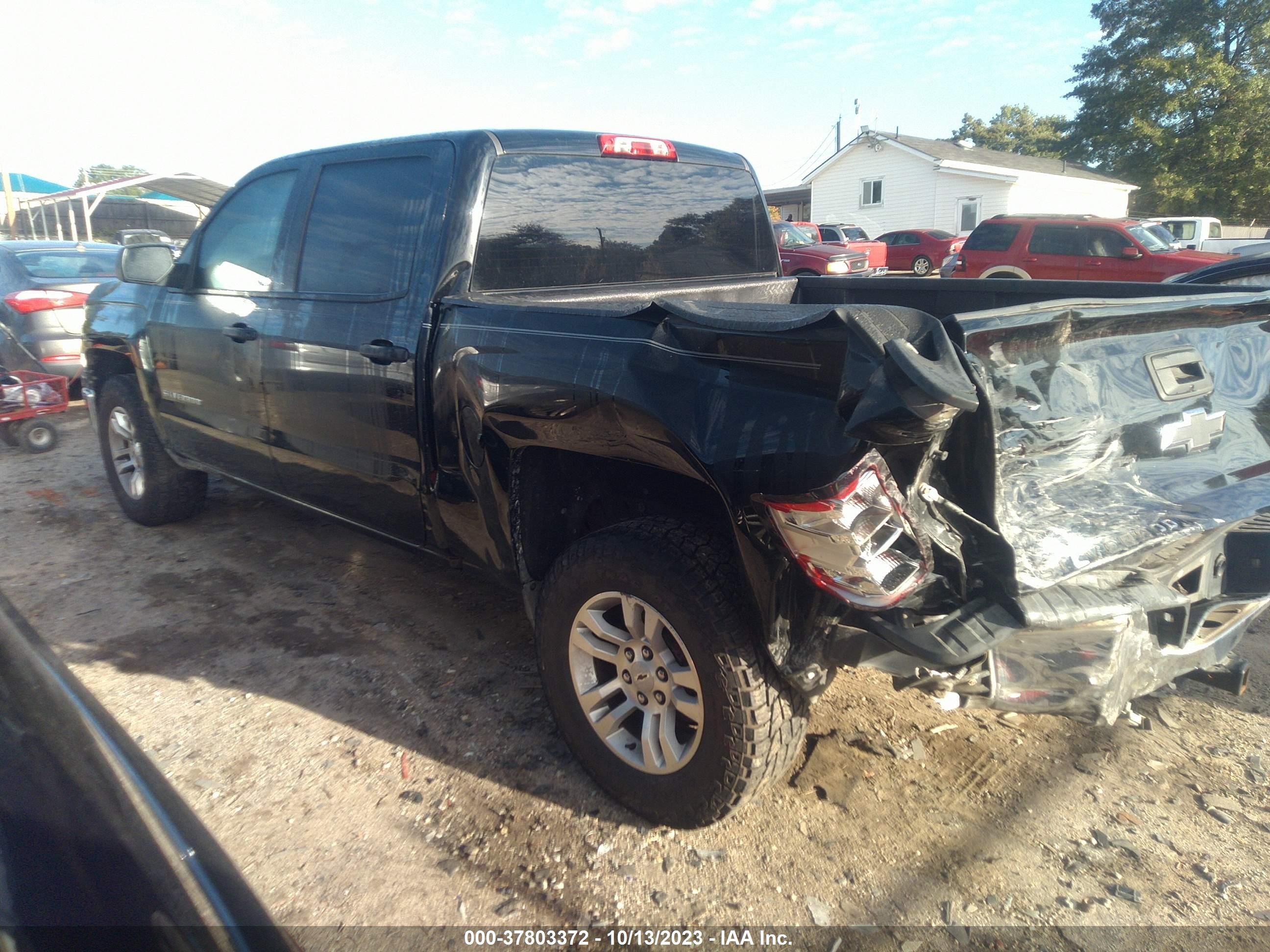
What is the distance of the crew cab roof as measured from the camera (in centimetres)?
323

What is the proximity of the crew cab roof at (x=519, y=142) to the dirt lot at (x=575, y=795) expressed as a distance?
2035 millimetres

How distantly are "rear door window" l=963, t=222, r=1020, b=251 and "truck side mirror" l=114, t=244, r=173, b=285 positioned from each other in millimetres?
15654

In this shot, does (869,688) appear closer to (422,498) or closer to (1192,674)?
(1192,674)

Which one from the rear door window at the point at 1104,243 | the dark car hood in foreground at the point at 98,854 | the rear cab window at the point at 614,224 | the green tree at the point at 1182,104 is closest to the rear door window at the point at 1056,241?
the rear door window at the point at 1104,243

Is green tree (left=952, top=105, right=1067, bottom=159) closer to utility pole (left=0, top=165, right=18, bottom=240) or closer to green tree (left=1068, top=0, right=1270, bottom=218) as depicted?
green tree (left=1068, top=0, right=1270, bottom=218)

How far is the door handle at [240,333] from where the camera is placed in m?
3.88

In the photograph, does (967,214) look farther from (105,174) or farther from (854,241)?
(105,174)

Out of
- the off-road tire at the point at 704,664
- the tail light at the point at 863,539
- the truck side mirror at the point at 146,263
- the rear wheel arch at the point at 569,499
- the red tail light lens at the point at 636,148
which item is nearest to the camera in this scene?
the tail light at the point at 863,539

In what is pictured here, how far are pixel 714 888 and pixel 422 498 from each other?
1691 millimetres

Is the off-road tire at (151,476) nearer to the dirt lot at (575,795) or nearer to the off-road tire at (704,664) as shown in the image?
the dirt lot at (575,795)

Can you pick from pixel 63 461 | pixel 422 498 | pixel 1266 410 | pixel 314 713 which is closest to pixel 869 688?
pixel 1266 410

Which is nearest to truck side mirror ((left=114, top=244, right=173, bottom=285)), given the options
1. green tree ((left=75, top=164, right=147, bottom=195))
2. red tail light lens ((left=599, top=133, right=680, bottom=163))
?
red tail light lens ((left=599, top=133, right=680, bottom=163))

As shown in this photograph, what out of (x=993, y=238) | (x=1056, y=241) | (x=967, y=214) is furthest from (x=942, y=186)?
(x=1056, y=241)

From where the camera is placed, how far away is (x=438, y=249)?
314 cm
